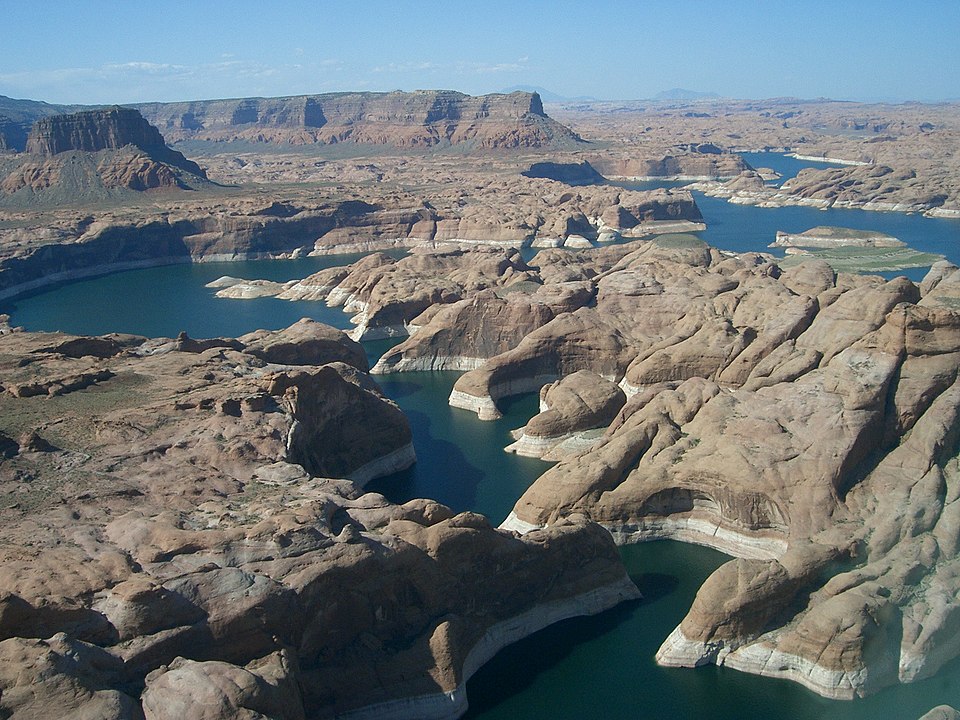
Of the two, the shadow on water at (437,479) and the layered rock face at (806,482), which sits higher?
the layered rock face at (806,482)

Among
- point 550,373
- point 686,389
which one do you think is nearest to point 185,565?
point 686,389

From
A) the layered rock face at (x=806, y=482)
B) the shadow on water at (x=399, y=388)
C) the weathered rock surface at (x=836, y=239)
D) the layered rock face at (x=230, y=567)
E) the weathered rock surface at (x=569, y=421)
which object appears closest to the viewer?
the layered rock face at (x=230, y=567)

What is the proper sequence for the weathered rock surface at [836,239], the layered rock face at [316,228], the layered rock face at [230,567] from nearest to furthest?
the layered rock face at [230,567], the weathered rock surface at [836,239], the layered rock face at [316,228]

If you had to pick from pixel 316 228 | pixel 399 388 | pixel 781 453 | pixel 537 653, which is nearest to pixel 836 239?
pixel 316 228

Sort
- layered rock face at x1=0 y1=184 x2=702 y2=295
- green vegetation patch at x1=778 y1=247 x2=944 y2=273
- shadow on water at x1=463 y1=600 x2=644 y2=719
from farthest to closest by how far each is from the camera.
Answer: layered rock face at x1=0 y1=184 x2=702 y2=295 < green vegetation patch at x1=778 y1=247 x2=944 y2=273 < shadow on water at x1=463 y1=600 x2=644 y2=719

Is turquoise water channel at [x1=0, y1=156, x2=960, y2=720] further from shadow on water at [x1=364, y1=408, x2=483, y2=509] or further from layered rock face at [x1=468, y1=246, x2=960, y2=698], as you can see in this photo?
→ layered rock face at [x1=468, y1=246, x2=960, y2=698]

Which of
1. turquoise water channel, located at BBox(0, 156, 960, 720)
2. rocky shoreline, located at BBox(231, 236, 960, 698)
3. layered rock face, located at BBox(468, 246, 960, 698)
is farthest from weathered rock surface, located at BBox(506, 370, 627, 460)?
layered rock face, located at BBox(468, 246, 960, 698)

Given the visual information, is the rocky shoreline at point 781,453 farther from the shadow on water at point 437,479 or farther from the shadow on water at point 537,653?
the shadow on water at point 437,479

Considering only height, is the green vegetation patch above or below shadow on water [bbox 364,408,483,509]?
above

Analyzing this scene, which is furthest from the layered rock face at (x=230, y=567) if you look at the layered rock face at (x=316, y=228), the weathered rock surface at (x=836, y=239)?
the weathered rock surface at (x=836, y=239)
